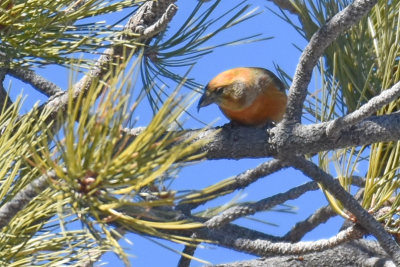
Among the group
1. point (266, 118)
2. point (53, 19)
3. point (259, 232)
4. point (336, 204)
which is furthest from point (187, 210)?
point (53, 19)

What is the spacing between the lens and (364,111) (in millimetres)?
1557

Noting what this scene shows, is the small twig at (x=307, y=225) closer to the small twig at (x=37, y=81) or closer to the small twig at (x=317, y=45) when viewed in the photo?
the small twig at (x=317, y=45)

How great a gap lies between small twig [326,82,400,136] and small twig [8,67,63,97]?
1006 mm

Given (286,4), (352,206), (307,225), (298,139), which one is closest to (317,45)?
(298,139)

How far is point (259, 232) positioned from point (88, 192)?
1068 millimetres

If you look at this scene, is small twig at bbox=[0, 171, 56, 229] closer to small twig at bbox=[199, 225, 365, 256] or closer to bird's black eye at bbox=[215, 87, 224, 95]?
small twig at bbox=[199, 225, 365, 256]

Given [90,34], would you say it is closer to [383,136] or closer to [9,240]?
[9,240]

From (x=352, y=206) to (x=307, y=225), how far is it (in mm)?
410

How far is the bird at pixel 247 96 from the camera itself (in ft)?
9.20

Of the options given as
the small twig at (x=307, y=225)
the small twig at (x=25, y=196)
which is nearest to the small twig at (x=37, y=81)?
the small twig at (x=307, y=225)

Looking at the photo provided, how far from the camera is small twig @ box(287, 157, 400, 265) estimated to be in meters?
1.81

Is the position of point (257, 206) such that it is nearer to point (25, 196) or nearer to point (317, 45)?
point (317, 45)

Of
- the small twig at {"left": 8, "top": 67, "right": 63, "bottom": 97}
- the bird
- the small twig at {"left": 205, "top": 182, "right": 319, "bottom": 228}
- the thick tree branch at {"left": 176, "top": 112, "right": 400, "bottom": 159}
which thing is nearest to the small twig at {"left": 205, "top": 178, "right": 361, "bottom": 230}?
the small twig at {"left": 205, "top": 182, "right": 319, "bottom": 228}

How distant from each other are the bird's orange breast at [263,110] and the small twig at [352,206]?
903 mm
